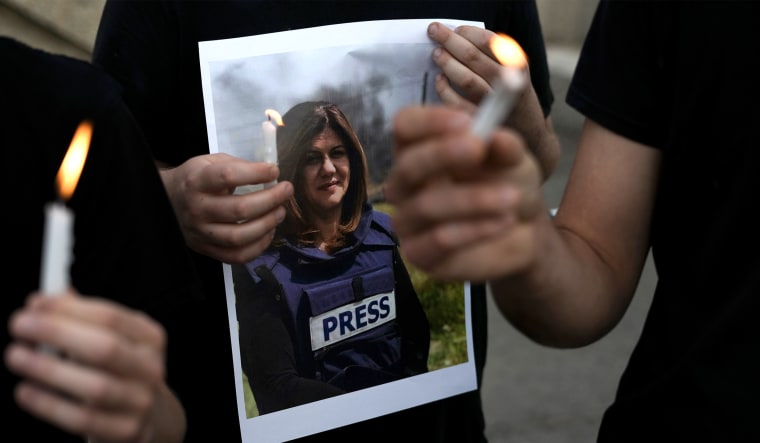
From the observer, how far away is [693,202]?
3.33 feet

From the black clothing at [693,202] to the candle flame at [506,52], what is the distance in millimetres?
105

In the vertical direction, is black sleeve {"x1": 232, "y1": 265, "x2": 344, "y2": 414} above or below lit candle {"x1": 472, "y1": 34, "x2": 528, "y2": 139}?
below

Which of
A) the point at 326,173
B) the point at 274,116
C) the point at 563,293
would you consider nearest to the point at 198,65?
the point at 274,116

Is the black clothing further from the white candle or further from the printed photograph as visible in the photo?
the white candle

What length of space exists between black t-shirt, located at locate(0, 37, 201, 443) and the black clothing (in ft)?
1.86

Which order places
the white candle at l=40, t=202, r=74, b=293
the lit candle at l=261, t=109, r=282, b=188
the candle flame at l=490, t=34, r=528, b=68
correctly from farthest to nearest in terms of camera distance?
1. the lit candle at l=261, t=109, r=282, b=188
2. the candle flame at l=490, t=34, r=528, b=68
3. the white candle at l=40, t=202, r=74, b=293

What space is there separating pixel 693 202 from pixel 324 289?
533 millimetres

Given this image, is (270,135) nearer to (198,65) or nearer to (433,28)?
(198,65)

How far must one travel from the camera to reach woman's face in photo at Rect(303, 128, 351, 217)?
1.30 meters

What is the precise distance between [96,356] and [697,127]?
71 cm

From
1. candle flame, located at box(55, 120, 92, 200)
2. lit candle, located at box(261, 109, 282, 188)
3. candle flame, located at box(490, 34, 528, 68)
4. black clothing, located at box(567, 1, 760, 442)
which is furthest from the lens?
lit candle, located at box(261, 109, 282, 188)

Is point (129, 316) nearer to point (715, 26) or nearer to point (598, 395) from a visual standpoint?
point (715, 26)

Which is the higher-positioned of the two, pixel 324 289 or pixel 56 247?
pixel 56 247

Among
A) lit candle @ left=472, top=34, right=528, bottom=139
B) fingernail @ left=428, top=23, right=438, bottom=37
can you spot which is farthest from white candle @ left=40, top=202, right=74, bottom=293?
fingernail @ left=428, top=23, right=438, bottom=37
